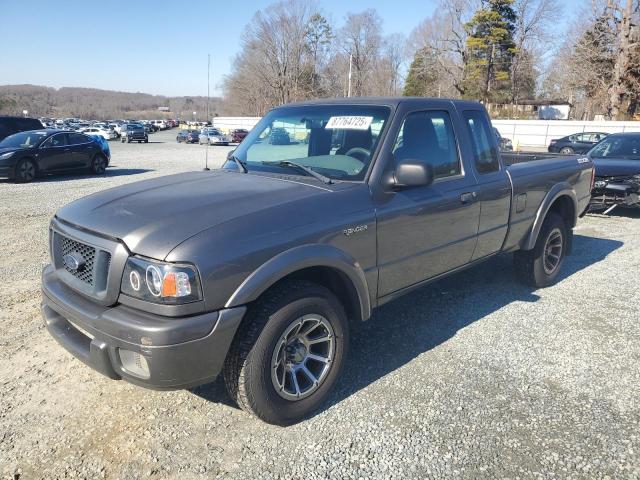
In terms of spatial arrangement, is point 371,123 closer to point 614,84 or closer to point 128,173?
point 128,173

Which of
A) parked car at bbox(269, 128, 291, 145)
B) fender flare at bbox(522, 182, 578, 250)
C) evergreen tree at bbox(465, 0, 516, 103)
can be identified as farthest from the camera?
evergreen tree at bbox(465, 0, 516, 103)

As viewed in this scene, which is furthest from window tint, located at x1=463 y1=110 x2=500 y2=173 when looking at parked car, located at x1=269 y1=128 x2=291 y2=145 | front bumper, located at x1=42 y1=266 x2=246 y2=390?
front bumper, located at x1=42 y1=266 x2=246 y2=390

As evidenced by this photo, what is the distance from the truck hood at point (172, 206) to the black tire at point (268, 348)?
54 centimetres

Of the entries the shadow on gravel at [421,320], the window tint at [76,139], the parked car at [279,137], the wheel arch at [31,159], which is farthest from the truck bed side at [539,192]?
the window tint at [76,139]

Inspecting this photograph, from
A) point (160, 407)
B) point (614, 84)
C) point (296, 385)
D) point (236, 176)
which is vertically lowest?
point (160, 407)

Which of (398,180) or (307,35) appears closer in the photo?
(398,180)

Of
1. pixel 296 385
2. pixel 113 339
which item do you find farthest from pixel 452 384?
pixel 113 339

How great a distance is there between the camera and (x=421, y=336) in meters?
4.18

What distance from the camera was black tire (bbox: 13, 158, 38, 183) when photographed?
13.8 m

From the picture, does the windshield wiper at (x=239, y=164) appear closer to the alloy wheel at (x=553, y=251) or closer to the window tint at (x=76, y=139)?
the alloy wheel at (x=553, y=251)

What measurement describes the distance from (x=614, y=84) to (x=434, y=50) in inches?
986

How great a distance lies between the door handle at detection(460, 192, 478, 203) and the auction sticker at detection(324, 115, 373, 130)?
102 cm

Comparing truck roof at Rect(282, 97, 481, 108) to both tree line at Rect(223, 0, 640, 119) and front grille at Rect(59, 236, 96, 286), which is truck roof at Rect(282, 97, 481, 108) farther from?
tree line at Rect(223, 0, 640, 119)

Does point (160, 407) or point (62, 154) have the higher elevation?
point (62, 154)
